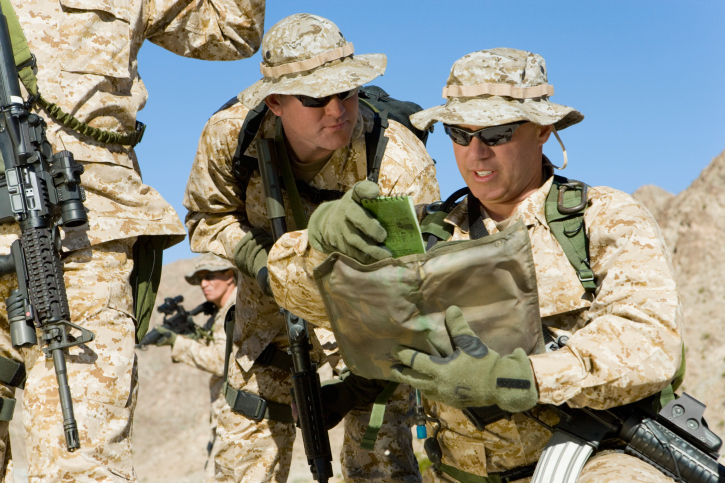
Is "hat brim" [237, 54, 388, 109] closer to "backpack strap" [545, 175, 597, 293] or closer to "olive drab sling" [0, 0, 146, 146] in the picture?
"olive drab sling" [0, 0, 146, 146]

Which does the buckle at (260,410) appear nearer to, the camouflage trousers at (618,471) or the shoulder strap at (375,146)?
the shoulder strap at (375,146)

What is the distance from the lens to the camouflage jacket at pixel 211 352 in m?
10.3

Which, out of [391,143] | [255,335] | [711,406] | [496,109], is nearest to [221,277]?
[255,335]

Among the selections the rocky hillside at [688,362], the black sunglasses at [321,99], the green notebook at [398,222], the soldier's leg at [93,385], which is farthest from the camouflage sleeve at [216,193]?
the rocky hillside at [688,362]

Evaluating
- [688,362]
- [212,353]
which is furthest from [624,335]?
[688,362]

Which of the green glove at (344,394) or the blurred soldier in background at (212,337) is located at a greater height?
the green glove at (344,394)

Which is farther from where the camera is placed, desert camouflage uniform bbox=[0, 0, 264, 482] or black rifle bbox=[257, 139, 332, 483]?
black rifle bbox=[257, 139, 332, 483]

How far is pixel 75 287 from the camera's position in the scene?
4.10 meters

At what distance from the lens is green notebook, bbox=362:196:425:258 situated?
2.82 m

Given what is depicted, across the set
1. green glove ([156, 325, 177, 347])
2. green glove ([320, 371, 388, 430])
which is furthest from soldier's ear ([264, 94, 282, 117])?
green glove ([156, 325, 177, 347])

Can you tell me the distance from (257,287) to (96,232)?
1221mm

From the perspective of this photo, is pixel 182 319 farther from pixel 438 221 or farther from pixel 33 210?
pixel 438 221

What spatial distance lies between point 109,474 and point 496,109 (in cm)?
251

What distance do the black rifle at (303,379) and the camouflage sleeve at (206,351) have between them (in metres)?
5.68
